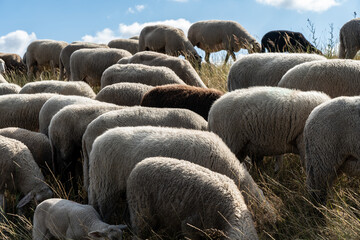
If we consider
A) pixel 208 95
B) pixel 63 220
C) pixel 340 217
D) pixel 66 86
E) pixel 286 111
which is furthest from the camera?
pixel 66 86

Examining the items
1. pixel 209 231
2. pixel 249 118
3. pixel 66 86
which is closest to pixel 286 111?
pixel 249 118

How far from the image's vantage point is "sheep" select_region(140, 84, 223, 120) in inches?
290

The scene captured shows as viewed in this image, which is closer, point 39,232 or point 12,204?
point 39,232

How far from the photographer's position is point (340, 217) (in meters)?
4.47

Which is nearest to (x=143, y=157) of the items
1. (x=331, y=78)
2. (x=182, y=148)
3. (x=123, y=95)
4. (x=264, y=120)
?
(x=182, y=148)

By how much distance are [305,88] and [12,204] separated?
4.10m

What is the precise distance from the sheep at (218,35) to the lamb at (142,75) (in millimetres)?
8801

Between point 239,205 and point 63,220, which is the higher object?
point 239,205

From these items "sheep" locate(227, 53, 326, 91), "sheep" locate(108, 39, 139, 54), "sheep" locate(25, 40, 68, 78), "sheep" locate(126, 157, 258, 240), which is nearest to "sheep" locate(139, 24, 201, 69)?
"sheep" locate(108, 39, 139, 54)

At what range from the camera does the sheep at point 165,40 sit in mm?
16766

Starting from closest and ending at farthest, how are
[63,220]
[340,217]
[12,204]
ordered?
[340,217] → [63,220] → [12,204]

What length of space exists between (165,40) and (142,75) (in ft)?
24.3

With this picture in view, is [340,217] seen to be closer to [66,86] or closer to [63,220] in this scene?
[63,220]

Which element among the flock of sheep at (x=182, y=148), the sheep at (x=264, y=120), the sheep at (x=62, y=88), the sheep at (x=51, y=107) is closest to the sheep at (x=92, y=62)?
the sheep at (x=62, y=88)
